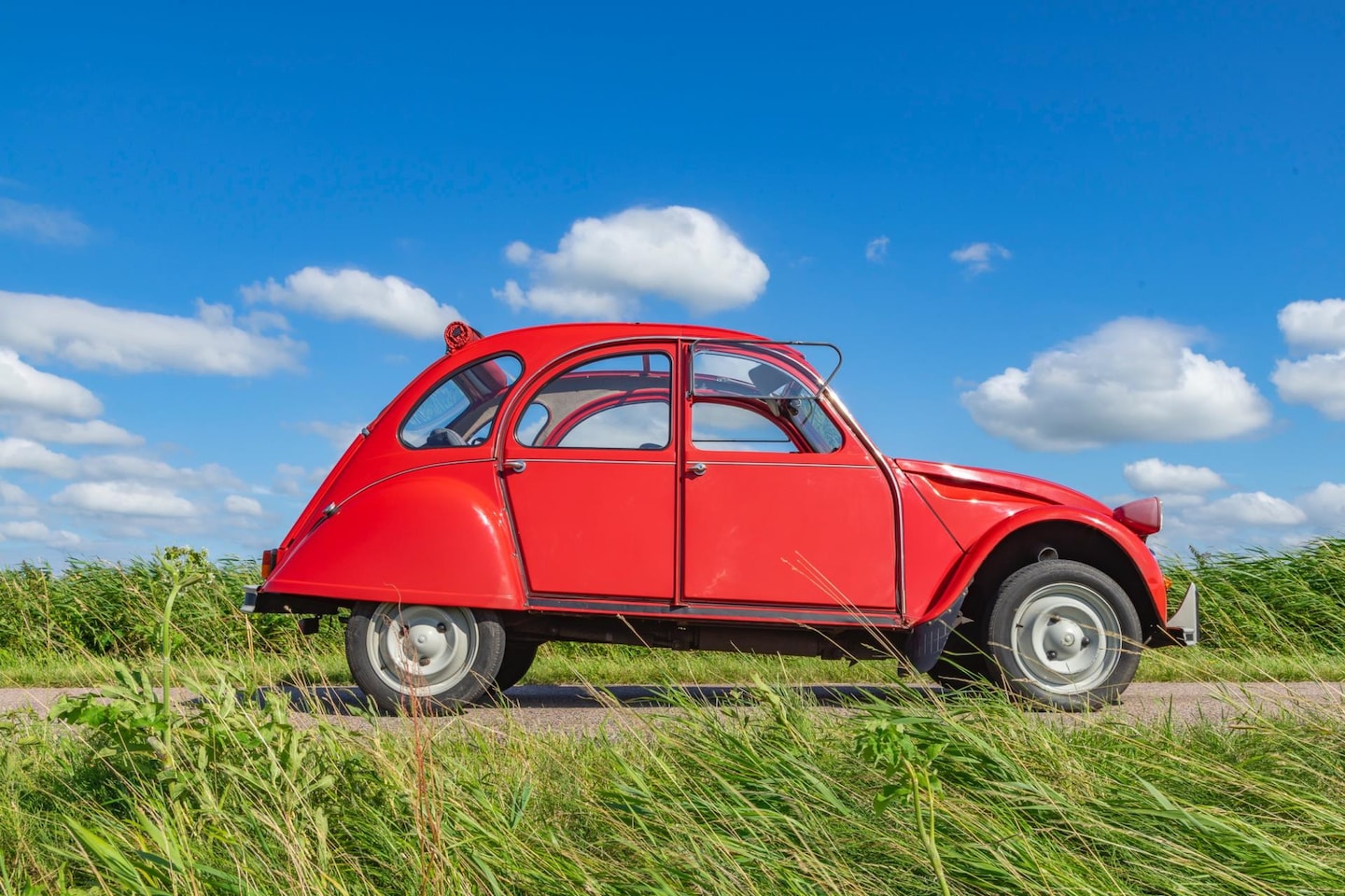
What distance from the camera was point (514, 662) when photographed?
682 centimetres

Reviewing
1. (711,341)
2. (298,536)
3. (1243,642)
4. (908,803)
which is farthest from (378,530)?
(1243,642)

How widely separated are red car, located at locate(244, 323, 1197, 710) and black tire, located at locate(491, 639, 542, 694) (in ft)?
2.58

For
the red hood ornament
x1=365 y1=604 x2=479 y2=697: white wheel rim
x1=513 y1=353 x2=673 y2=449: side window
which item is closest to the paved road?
x1=365 y1=604 x2=479 y2=697: white wheel rim

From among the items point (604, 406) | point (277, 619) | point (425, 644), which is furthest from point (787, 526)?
point (277, 619)

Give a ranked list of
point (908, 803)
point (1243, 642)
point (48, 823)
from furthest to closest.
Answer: point (1243, 642), point (48, 823), point (908, 803)

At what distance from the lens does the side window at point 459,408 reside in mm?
6059

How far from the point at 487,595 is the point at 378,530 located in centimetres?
70

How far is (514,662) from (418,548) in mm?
1494

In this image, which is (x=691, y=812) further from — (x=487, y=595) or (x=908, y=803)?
(x=487, y=595)

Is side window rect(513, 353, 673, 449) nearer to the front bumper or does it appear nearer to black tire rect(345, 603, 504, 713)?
black tire rect(345, 603, 504, 713)

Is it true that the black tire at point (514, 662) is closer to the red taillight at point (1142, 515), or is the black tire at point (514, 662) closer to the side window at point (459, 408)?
the side window at point (459, 408)

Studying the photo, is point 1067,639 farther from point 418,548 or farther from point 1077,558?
point 418,548

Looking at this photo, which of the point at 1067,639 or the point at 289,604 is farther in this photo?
the point at 289,604

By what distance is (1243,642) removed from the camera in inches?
383
